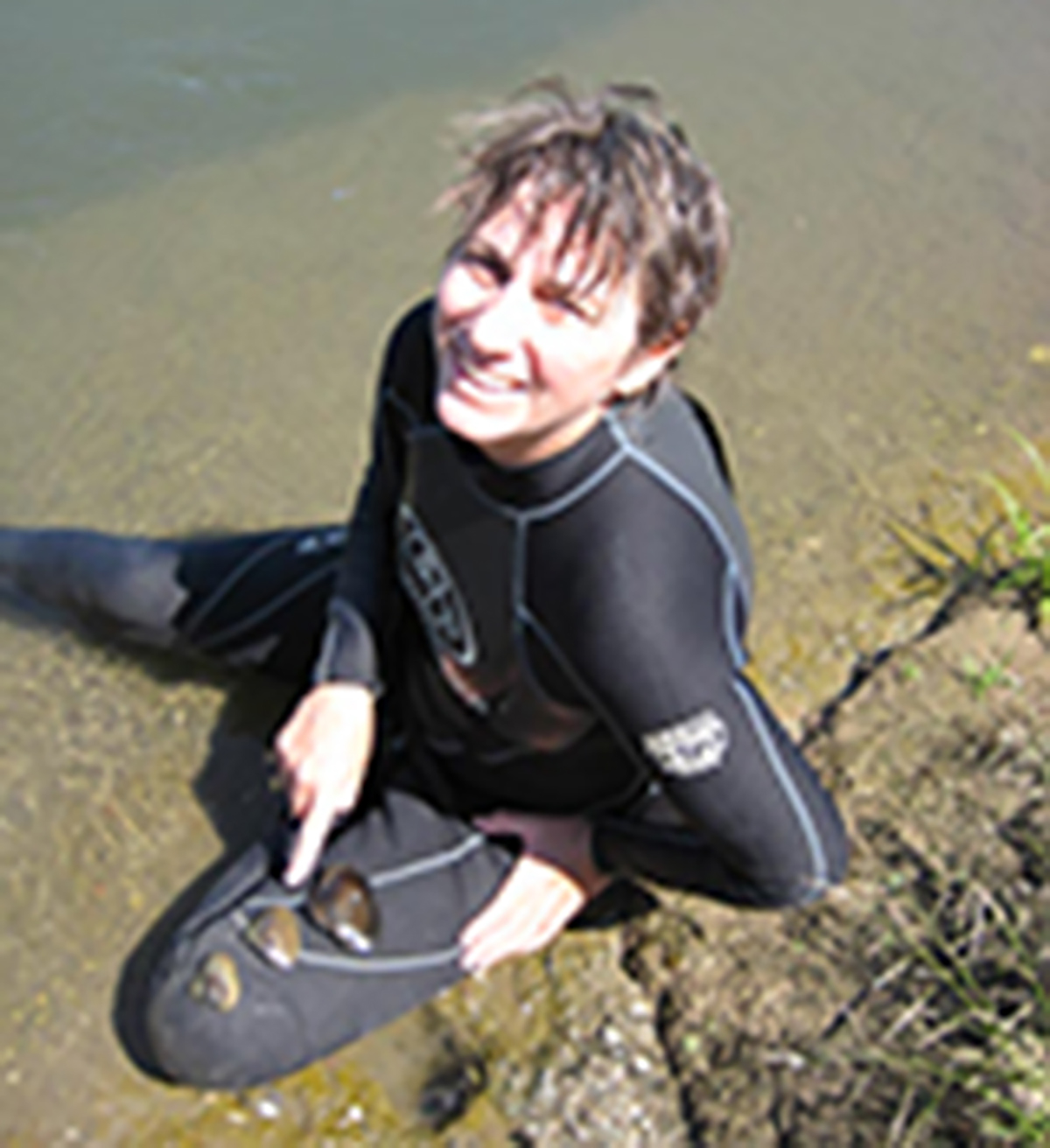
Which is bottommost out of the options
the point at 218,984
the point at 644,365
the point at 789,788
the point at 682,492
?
the point at 218,984

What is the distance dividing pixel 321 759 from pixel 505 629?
362 mm

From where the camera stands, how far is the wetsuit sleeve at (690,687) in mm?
1823

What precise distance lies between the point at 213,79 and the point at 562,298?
2.84m

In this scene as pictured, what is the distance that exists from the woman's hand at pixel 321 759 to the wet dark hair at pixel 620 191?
2.64ft

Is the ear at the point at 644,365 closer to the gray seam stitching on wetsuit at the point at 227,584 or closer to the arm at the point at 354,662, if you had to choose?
the arm at the point at 354,662

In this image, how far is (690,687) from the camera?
1848 millimetres

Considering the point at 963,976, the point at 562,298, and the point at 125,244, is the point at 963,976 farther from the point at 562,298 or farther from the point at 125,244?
the point at 125,244

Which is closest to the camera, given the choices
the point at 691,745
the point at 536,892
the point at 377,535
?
the point at 691,745

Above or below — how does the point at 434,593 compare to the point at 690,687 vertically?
below

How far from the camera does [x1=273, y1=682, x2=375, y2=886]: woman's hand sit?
211cm

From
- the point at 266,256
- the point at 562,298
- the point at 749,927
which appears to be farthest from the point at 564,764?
the point at 266,256

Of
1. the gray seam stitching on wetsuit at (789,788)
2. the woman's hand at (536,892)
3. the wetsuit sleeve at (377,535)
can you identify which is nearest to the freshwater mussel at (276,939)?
the woman's hand at (536,892)

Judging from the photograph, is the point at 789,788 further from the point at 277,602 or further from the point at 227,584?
the point at 227,584

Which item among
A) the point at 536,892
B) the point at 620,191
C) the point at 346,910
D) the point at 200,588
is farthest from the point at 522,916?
the point at 620,191
